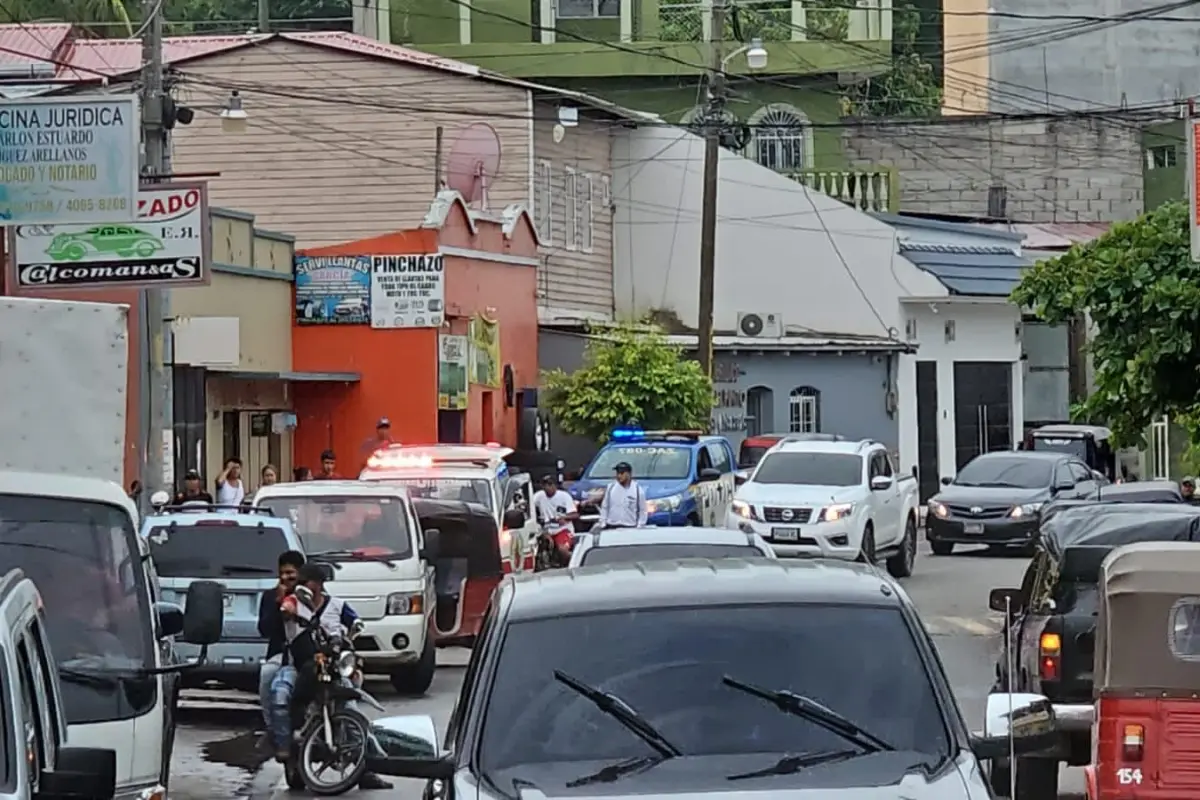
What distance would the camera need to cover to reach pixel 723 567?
758 centimetres

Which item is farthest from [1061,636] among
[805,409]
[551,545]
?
[805,409]

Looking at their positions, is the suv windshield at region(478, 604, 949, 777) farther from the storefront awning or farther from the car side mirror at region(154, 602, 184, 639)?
the storefront awning

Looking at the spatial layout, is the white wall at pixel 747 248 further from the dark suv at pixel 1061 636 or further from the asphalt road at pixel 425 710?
the dark suv at pixel 1061 636

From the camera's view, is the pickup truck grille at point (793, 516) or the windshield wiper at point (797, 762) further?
the pickup truck grille at point (793, 516)

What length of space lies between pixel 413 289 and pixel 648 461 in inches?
280

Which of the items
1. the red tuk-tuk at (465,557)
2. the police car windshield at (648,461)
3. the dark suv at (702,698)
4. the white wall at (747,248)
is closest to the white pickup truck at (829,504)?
the police car windshield at (648,461)

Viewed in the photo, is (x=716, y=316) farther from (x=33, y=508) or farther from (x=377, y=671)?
(x=33, y=508)

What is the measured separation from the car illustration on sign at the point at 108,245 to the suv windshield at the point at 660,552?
371 inches

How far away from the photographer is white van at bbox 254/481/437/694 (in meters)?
19.0

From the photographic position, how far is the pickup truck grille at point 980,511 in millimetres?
34812

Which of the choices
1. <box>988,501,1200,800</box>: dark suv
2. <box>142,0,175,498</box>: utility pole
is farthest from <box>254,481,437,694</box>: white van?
<box>988,501,1200,800</box>: dark suv

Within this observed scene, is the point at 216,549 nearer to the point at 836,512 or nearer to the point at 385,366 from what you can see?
the point at 836,512

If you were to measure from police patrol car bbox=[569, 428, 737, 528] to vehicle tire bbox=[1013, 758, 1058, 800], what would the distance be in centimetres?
1896

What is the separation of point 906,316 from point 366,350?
15936mm
